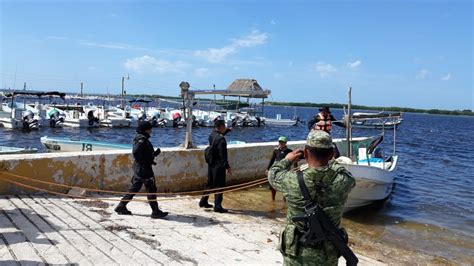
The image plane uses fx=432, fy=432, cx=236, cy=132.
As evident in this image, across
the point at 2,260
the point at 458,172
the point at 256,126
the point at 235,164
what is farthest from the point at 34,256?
the point at 256,126

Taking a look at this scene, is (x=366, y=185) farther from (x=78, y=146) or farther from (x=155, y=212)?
(x=78, y=146)

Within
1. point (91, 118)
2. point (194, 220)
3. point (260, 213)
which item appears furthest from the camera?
point (91, 118)

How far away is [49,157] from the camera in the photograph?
8.26m

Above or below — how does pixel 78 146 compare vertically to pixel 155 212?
above

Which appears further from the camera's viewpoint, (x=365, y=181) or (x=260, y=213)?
(x=365, y=181)

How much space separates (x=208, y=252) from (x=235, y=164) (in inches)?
229

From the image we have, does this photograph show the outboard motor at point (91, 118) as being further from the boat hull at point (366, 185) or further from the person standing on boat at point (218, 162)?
the person standing on boat at point (218, 162)

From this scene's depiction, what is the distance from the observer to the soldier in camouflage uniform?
3.16 m

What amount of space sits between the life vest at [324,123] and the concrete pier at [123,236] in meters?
2.63

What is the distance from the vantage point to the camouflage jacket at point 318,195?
10.4 feet

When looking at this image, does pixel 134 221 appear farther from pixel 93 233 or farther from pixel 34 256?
pixel 34 256

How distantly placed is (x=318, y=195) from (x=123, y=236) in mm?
3946

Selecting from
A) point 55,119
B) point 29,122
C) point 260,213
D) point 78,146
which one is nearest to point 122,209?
point 260,213

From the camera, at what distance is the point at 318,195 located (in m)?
3.17
